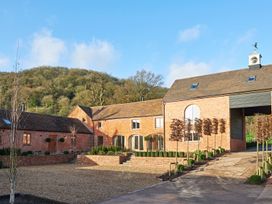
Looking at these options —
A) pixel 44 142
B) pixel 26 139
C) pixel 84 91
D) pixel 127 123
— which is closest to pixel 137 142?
pixel 127 123

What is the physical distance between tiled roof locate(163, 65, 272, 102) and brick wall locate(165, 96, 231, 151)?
483 mm

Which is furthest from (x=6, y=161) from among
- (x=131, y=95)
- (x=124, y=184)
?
(x=131, y=95)

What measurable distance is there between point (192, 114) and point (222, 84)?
12.3 ft

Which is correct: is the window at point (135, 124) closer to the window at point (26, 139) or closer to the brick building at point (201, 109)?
the brick building at point (201, 109)

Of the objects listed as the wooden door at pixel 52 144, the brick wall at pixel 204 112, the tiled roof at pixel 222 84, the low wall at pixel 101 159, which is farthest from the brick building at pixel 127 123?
the low wall at pixel 101 159

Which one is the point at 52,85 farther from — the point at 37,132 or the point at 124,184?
the point at 124,184

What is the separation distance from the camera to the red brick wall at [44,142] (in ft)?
99.1

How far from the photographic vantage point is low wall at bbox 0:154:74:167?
82.1 ft

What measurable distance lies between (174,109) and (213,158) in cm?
876

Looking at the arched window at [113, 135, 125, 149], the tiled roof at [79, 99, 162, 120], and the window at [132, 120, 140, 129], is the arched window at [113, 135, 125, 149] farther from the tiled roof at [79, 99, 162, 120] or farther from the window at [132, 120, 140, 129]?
the tiled roof at [79, 99, 162, 120]

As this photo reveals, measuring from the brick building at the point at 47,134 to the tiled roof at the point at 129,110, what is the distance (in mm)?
2330

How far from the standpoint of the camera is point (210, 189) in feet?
45.6

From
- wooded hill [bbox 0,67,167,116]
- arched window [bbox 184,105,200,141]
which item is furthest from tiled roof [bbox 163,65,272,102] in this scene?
wooded hill [bbox 0,67,167,116]

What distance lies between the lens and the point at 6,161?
2502 centimetres
